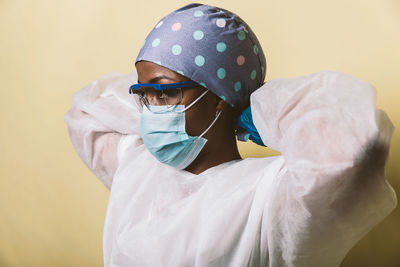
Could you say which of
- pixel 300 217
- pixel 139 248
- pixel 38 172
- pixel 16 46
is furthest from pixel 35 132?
pixel 300 217

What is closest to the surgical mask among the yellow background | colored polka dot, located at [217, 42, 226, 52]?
colored polka dot, located at [217, 42, 226, 52]

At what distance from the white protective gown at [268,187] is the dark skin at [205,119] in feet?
0.12

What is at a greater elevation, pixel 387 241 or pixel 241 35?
pixel 241 35

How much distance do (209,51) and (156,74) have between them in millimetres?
133

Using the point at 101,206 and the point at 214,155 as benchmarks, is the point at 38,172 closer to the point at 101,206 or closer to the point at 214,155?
the point at 101,206

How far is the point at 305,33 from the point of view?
1.41 m

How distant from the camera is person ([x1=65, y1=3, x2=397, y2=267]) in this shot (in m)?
0.80

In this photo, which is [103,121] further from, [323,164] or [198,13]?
[323,164]

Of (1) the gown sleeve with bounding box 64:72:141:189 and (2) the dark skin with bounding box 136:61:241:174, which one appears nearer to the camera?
(2) the dark skin with bounding box 136:61:241:174

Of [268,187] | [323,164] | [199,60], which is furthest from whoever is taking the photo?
[199,60]

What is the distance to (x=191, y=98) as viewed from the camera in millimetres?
1118

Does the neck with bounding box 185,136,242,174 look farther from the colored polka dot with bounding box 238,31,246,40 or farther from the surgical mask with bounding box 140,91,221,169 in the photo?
the colored polka dot with bounding box 238,31,246,40

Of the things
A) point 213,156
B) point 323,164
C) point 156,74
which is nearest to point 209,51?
point 156,74

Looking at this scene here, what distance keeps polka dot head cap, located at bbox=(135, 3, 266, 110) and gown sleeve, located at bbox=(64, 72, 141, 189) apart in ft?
0.95
